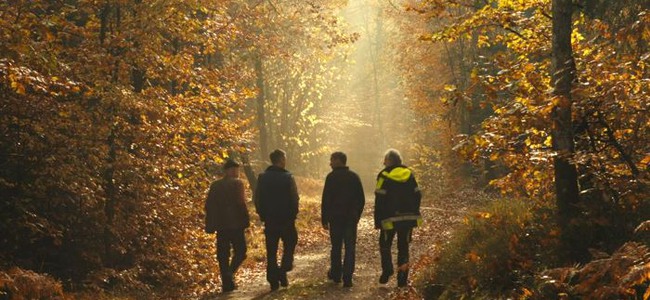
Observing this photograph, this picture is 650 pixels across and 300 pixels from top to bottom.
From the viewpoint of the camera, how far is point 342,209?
36.7ft

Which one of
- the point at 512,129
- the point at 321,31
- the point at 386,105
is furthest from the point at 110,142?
the point at 386,105

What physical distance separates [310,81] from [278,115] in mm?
3063

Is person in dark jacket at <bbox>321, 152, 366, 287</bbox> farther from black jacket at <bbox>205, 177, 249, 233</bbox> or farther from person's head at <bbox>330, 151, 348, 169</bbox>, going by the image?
black jacket at <bbox>205, 177, 249, 233</bbox>

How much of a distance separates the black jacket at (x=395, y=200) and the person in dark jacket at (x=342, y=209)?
38 centimetres

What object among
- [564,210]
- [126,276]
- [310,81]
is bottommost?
[126,276]

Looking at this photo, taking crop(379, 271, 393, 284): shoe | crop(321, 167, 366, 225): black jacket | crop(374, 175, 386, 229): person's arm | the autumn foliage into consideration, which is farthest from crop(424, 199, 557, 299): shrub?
the autumn foliage

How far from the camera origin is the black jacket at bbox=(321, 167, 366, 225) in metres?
11.2

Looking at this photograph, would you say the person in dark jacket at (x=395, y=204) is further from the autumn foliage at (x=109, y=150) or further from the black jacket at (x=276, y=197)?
the autumn foliage at (x=109, y=150)

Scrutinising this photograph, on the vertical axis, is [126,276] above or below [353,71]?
below

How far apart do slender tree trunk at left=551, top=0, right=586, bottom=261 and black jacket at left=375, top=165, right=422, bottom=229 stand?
3.04 metres

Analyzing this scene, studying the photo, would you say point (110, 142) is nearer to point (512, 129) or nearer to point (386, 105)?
point (512, 129)

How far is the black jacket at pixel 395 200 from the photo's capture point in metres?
10.9

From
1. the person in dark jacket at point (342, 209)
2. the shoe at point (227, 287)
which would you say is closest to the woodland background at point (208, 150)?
the shoe at point (227, 287)

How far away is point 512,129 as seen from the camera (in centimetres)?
793
